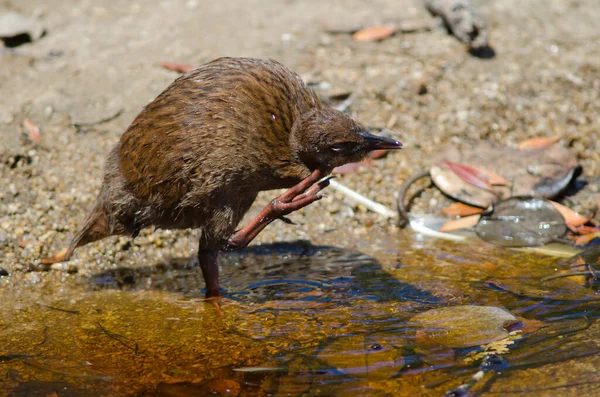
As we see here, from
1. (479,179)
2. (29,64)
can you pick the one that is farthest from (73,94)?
(479,179)

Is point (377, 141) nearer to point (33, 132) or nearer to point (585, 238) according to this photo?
point (585, 238)

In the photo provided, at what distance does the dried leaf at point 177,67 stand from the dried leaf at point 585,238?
3365 millimetres

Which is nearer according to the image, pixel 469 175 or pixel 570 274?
pixel 570 274

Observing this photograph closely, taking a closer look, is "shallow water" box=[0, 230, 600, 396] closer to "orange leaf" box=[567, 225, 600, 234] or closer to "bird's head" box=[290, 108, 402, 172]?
"orange leaf" box=[567, 225, 600, 234]

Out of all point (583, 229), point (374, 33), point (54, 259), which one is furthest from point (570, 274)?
point (374, 33)

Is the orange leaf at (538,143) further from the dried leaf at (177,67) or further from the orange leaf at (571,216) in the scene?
the dried leaf at (177,67)

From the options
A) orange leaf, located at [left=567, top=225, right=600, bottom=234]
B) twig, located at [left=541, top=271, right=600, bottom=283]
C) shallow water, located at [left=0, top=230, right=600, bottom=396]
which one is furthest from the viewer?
orange leaf, located at [left=567, top=225, right=600, bottom=234]

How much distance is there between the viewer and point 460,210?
5969mm

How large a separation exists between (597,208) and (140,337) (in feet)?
11.1

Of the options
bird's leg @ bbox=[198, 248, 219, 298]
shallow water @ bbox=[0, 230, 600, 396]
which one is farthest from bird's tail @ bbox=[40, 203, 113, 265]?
bird's leg @ bbox=[198, 248, 219, 298]

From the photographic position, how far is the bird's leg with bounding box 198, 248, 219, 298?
194 inches

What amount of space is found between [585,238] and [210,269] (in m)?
2.49

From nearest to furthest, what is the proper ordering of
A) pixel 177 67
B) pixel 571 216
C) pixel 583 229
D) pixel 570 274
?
pixel 570 274 < pixel 583 229 < pixel 571 216 < pixel 177 67

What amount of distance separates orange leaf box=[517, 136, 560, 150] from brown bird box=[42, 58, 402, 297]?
7.61 feet
